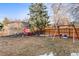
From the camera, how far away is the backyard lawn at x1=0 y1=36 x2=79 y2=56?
153 centimetres

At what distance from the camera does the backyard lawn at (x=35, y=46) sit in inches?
Result: 60.1

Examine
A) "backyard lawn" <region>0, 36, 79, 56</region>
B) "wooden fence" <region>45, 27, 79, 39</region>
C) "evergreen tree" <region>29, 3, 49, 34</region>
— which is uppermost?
"evergreen tree" <region>29, 3, 49, 34</region>

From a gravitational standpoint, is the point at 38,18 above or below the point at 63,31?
above

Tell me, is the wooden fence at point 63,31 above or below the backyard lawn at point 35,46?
above

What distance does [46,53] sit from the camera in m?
1.53

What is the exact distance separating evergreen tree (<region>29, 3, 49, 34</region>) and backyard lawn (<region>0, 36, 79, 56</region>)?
4.0 inches

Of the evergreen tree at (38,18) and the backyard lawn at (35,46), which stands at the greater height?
the evergreen tree at (38,18)

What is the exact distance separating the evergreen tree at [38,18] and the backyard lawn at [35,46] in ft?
0.33

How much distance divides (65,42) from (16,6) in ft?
1.67

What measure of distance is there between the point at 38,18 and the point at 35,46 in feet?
0.78

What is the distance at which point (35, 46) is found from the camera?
154 cm

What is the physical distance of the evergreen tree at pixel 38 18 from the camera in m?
1.56

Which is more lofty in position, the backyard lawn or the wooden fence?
the wooden fence

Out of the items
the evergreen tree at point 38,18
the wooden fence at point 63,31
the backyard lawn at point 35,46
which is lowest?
the backyard lawn at point 35,46
